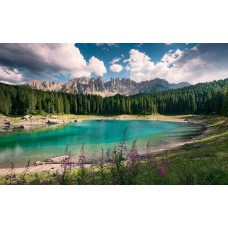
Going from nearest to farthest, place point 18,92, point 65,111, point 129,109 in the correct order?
point 18,92 < point 65,111 < point 129,109

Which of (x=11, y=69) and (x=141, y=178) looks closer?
(x=141, y=178)

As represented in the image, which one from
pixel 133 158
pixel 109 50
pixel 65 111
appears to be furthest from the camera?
pixel 65 111

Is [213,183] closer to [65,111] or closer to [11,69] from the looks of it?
[11,69]

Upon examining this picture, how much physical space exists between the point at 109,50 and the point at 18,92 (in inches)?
2563

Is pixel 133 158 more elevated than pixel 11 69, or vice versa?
pixel 11 69

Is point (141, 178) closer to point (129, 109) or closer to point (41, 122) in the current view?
point (41, 122)

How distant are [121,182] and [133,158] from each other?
968mm

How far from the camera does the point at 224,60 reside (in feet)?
26.6

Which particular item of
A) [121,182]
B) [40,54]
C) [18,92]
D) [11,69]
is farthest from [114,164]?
[18,92]

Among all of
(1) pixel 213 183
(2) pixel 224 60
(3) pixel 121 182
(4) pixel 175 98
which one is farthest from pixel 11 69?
(4) pixel 175 98

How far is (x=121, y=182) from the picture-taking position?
4.37m

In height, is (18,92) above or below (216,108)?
above

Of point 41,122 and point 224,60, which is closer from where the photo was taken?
point 224,60

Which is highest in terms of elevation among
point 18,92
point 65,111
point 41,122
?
point 18,92
